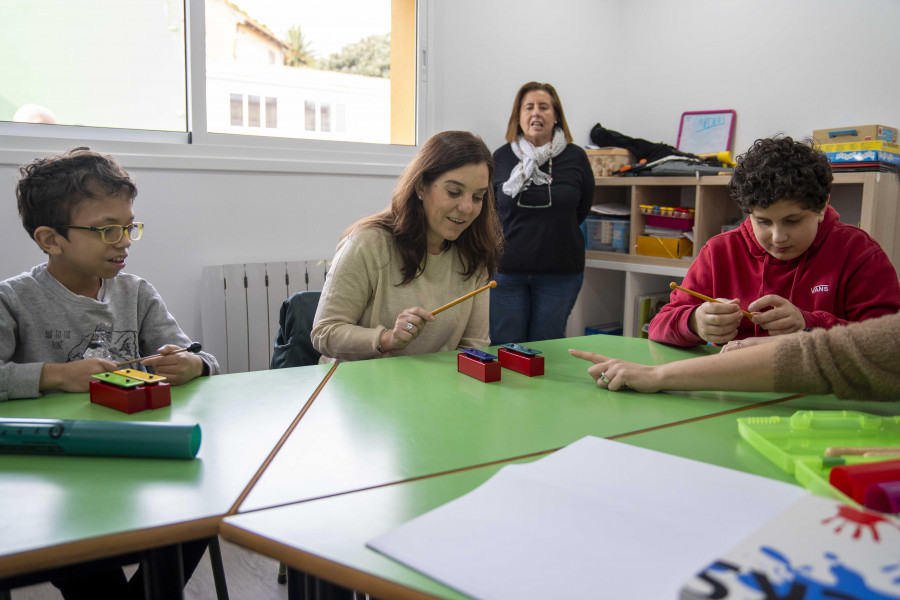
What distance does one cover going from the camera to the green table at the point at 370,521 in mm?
674

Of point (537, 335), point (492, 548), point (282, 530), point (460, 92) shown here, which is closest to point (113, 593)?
point (282, 530)

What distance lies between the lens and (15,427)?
962mm

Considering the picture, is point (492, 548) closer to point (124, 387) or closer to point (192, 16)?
point (124, 387)

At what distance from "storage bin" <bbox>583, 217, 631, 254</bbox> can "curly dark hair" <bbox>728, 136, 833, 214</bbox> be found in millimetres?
2090

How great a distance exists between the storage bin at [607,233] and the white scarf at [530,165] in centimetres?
77

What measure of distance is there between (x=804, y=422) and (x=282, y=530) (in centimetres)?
Answer: 80

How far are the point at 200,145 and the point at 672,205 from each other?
258 centimetres

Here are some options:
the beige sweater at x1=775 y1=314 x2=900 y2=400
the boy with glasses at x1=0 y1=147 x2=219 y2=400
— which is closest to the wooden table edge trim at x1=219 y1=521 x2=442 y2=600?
the boy with glasses at x1=0 y1=147 x2=219 y2=400

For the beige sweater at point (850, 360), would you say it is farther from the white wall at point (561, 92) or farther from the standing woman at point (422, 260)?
the white wall at point (561, 92)

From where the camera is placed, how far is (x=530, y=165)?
3.08 m

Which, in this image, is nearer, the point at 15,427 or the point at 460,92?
the point at 15,427

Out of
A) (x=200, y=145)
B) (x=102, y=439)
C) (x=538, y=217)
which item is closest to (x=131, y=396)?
(x=102, y=439)

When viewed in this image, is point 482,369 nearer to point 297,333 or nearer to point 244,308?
point 297,333

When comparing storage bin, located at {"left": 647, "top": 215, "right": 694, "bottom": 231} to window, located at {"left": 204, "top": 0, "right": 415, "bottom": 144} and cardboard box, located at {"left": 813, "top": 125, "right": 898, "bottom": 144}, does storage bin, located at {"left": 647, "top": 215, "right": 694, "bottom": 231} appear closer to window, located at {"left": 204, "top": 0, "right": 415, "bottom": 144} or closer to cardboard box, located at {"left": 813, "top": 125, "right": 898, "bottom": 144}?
cardboard box, located at {"left": 813, "top": 125, "right": 898, "bottom": 144}
